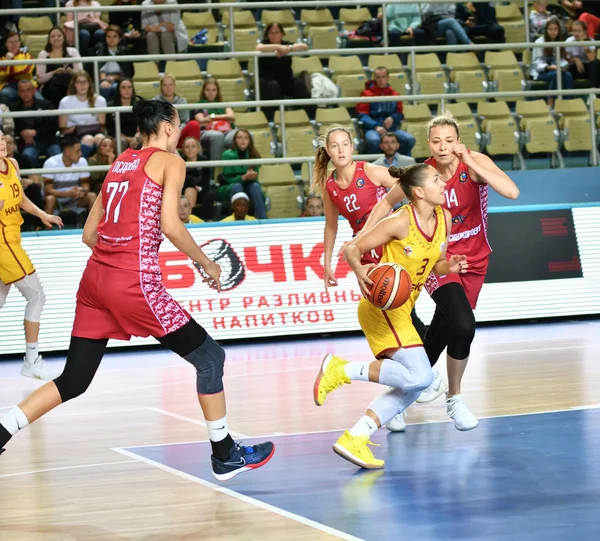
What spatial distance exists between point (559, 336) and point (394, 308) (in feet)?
20.1

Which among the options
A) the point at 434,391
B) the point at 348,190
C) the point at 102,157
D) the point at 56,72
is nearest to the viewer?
the point at 348,190

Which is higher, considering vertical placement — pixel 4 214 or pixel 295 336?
pixel 4 214

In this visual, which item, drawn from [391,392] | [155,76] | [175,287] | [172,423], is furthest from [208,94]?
[391,392]

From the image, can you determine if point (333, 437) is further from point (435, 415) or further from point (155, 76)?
point (155, 76)

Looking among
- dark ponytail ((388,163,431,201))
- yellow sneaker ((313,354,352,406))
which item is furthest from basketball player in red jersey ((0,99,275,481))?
dark ponytail ((388,163,431,201))

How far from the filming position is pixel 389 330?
6.34 m

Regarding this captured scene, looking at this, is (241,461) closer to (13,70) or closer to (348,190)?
(348,190)

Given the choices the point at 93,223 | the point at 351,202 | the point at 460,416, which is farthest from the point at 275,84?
the point at 93,223

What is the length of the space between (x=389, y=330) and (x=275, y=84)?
939 cm

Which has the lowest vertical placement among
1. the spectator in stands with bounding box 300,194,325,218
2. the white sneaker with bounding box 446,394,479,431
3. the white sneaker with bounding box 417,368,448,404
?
the white sneaker with bounding box 417,368,448,404

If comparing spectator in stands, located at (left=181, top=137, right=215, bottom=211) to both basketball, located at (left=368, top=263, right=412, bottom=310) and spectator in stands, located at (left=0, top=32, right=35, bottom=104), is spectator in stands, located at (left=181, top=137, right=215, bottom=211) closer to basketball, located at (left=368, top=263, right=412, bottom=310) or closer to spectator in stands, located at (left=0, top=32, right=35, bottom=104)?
spectator in stands, located at (left=0, top=32, right=35, bottom=104)

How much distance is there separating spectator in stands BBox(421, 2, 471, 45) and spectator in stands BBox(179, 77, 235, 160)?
4.32 m

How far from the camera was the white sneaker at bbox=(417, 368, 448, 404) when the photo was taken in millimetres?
8211

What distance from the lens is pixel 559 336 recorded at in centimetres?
1185
